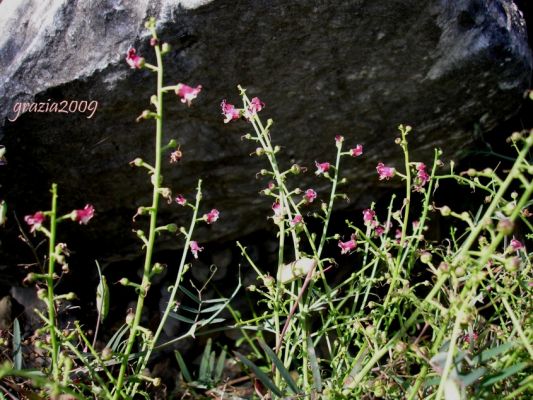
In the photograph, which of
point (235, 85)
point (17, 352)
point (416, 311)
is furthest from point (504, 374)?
point (235, 85)

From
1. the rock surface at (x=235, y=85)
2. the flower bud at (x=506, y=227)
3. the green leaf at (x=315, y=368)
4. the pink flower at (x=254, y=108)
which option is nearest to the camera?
the flower bud at (x=506, y=227)

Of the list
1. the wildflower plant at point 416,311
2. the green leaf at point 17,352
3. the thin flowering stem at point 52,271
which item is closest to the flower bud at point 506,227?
the wildflower plant at point 416,311

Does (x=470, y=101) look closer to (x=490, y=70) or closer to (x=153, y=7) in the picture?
(x=490, y=70)

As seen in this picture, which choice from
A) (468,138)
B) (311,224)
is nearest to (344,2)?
(468,138)

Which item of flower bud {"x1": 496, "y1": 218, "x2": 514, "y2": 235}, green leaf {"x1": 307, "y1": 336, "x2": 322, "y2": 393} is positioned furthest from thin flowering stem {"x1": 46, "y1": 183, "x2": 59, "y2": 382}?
flower bud {"x1": 496, "y1": 218, "x2": 514, "y2": 235}

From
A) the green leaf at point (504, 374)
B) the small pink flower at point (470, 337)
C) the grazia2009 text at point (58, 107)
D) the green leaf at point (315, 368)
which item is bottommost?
the small pink flower at point (470, 337)

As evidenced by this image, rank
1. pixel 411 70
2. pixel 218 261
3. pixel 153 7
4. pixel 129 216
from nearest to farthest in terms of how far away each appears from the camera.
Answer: pixel 153 7 < pixel 411 70 < pixel 129 216 < pixel 218 261

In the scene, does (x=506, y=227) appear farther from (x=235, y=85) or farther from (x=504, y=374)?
(x=235, y=85)

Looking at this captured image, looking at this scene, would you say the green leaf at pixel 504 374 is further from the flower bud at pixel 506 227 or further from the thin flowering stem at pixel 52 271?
the thin flowering stem at pixel 52 271
